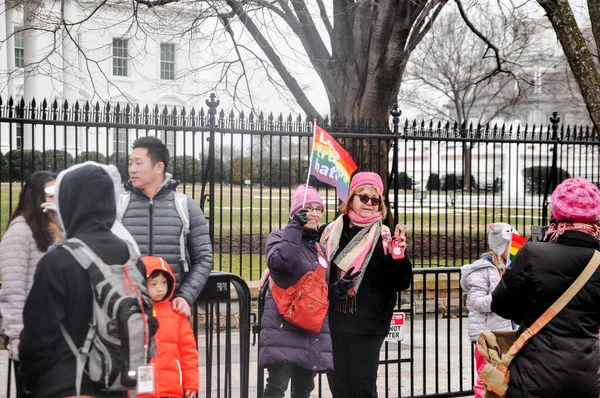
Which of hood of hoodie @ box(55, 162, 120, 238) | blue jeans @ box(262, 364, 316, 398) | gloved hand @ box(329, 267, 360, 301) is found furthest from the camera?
gloved hand @ box(329, 267, 360, 301)

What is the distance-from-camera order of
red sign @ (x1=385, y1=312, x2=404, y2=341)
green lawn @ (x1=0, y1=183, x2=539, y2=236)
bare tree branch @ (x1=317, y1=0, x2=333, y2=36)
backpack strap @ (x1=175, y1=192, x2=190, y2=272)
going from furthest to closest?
bare tree branch @ (x1=317, y1=0, x2=333, y2=36)
green lawn @ (x1=0, y1=183, x2=539, y2=236)
red sign @ (x1=385, y1=312, x2=404, y2=341)
backpack strap @ (x1=175, y1=192, x2=190, y2=272)

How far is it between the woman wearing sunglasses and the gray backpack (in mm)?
2217

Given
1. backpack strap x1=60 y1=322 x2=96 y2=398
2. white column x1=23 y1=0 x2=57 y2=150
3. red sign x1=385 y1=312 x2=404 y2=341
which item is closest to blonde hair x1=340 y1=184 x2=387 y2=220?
red sign x1=385 y1=312 x2=404 y2=341

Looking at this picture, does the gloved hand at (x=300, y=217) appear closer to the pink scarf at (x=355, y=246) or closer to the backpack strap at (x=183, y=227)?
the pink scarf at (x=355, y=246)

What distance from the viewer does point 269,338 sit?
17.5ft

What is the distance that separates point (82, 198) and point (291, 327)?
2.26 metres

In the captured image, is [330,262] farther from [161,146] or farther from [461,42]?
[461,42]

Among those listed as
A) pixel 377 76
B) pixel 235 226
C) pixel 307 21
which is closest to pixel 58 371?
pixel 377 76

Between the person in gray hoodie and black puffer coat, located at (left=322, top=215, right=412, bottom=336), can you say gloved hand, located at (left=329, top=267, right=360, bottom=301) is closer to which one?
black puffer coat, located at (left=322, top=215, right=412, bottom=336)

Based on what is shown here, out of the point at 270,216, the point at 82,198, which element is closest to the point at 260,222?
the point at 270,216

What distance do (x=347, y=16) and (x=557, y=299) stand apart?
999 cm

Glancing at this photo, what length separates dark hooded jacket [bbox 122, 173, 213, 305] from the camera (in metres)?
4.92

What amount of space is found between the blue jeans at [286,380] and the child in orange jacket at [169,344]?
1.05m

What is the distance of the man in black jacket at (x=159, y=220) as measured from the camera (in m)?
4.92
